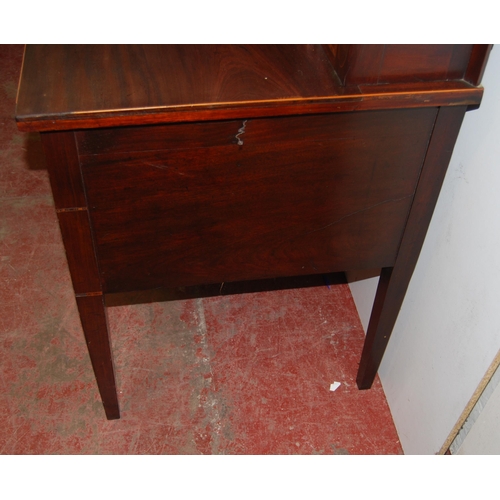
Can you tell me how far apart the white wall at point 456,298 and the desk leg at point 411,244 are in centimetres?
5

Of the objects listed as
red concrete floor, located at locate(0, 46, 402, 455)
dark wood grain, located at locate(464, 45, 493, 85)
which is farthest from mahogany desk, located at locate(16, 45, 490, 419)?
red concrete floor, located at locate(0, 46, 402, 455)

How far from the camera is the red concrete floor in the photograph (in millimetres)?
1431

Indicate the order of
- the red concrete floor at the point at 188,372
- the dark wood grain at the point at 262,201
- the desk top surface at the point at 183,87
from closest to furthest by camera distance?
1. the desk top surface at the point at 183,87
2. the dark wood grain at the point at 262,201
3. the red concrete floor at the point at 188,372

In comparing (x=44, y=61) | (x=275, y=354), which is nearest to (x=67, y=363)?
(x=275, y=354)

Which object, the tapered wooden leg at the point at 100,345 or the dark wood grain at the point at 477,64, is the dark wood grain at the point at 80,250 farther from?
the dark wood grain at the point at 477,64

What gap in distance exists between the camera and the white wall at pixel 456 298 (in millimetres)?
1011

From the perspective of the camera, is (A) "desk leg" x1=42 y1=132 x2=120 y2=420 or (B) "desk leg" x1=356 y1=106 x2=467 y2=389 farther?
(B) "desk leg" x1=356 y1=106 x2=467 y2=389

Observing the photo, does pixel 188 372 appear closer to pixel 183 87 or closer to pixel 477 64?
pixel 183 87

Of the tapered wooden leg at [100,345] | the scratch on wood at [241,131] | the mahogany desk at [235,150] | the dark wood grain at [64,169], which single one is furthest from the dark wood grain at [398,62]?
the tapered wooden leg at [100,345]

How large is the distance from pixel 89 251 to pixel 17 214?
1.07m

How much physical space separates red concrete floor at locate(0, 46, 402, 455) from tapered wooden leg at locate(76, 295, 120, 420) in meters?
0.09

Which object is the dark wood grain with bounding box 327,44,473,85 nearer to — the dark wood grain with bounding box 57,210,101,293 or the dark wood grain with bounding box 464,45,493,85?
the dark wood grain with bounding box 464,45,493,85

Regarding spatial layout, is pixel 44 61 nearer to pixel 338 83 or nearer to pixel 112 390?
pixel 338 83

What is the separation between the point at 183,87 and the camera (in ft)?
2.99
